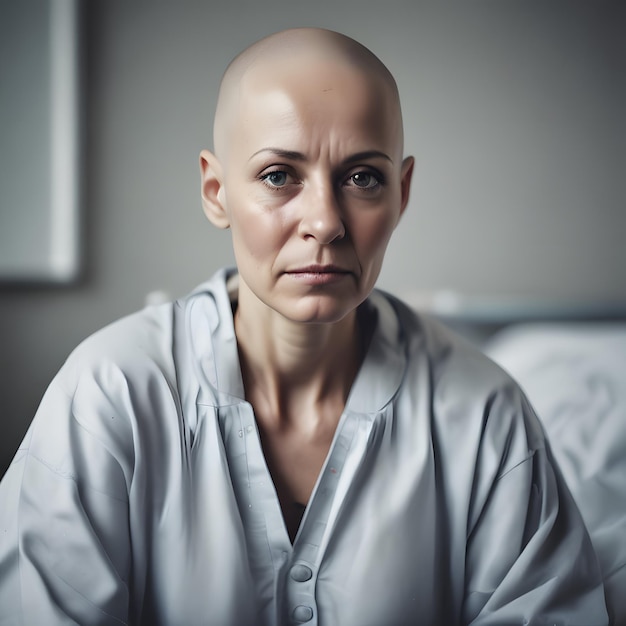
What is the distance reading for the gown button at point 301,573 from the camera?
2.77ft

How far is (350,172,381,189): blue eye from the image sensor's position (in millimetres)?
800

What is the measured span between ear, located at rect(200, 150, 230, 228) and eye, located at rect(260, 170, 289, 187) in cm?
11

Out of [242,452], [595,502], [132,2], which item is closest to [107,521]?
[242,452]

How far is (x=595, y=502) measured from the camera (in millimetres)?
1223

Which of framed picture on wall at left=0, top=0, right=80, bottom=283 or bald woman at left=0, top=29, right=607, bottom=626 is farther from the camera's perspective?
framed picture on wall at left=0, top=0, right=80, bottom=283

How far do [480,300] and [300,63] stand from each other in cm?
138

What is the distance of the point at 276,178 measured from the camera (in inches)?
31.2

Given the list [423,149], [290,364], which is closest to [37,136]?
[423,149]

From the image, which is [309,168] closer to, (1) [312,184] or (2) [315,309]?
Result: (1) [312,184]

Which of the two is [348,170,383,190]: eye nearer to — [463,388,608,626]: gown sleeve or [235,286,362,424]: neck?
[235,286,362,424]: neck

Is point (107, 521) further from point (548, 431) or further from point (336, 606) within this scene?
point (548, 431)

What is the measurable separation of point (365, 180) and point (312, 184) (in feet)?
0.23

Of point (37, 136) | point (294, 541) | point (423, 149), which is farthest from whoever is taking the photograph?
point (423, 149)

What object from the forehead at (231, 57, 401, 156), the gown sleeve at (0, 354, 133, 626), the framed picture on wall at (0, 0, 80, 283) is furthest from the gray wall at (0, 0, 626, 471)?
the forehead at (231, 57, 401, 156)
